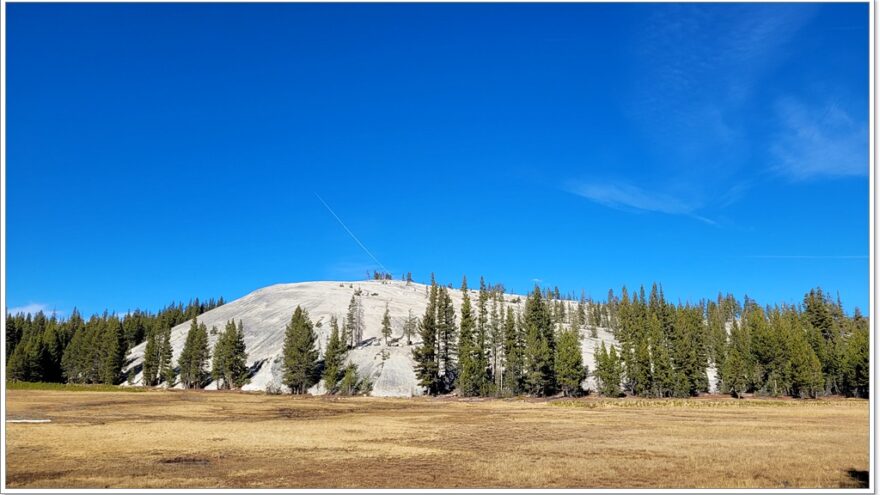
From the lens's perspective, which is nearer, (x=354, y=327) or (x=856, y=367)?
(x=856, y=367)

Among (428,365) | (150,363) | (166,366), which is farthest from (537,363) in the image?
(150,363)

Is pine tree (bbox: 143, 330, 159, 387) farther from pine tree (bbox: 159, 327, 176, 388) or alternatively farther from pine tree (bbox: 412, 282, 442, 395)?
pine tree (bbox: 412, 282, 442, 395)

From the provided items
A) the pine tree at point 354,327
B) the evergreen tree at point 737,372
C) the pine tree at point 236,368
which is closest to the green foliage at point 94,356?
the pine tree at point 236,368

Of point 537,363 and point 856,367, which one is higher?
point 537,363

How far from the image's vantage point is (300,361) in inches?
4705

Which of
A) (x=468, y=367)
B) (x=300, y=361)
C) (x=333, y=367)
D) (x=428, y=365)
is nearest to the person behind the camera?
(x=468, y=367)

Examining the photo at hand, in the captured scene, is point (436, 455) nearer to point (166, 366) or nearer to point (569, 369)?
point (569, 369)

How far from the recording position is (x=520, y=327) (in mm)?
109688

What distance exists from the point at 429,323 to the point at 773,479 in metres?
92.6

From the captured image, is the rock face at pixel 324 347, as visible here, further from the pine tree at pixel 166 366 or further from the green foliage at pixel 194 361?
the pine tree at pixel 166 366

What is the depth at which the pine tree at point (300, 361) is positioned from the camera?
118 metres

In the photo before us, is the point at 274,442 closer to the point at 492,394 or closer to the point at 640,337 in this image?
the point at 492,394

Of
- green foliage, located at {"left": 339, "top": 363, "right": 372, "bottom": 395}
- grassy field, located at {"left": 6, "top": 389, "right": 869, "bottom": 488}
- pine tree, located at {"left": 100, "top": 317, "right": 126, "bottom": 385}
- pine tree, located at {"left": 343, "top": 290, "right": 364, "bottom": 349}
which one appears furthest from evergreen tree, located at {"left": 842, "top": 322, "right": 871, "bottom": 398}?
pine tree, located at {"left": 100, "top": 317, "right": 126, "bottom": 385}

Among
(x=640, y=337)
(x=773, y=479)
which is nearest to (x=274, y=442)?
(x=773, y=479)
